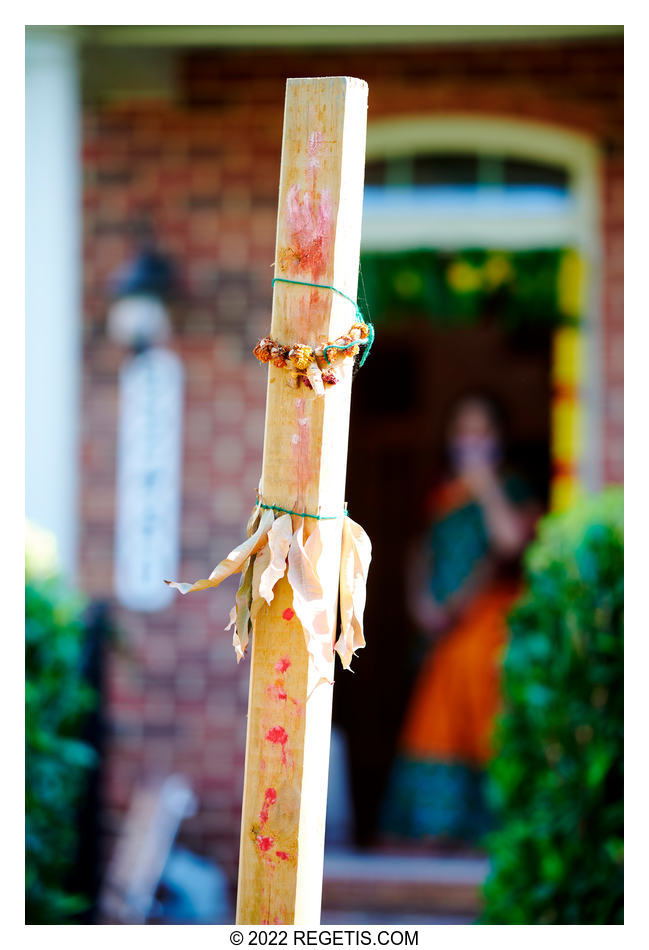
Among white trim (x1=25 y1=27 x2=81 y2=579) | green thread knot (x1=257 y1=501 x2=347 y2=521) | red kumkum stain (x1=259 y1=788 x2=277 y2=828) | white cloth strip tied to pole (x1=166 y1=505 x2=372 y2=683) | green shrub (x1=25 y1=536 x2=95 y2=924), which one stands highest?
white trim (x1=25 y1=27 x2=81 y2=579)

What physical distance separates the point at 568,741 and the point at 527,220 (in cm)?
258

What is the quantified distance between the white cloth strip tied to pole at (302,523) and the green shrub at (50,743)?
1.96 metres

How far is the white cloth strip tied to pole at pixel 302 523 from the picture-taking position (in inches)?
59.2

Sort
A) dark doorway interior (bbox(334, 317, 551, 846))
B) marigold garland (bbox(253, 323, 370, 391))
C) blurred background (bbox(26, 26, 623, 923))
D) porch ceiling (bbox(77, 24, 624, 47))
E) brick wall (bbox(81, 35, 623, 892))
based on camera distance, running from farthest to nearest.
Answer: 1. dark doorway interior (bbox(334, 317, 551, 846))
2. brick wall (bbox(81, 35, 623, 892))
3. blurred background (bbox(26, 26, 623, 923))
4. porch ceiling (bbox(77, 24, 624, 47))
5. marigold garland (bbox(253, 323, 370, 391))

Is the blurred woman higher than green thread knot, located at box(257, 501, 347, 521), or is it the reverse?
green thread knot, located at box(257, 501, 347, 521)

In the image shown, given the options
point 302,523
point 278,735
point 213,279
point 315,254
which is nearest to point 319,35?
point 213,279

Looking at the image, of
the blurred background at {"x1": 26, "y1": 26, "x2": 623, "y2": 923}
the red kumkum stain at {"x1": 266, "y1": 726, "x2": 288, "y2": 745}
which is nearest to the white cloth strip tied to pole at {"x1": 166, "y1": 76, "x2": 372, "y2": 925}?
the red kumkum stain at {"x1": 266, "y1": 726, "x2": 288, "y2": 745}

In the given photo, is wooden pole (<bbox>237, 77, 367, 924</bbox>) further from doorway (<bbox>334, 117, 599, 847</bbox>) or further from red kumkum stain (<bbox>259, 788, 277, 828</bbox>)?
doorway (<bbox>334, 117, 599, 847</bbox>)

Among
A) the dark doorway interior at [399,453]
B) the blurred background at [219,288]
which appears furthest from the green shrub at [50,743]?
the dark doorway interior at [399,453]

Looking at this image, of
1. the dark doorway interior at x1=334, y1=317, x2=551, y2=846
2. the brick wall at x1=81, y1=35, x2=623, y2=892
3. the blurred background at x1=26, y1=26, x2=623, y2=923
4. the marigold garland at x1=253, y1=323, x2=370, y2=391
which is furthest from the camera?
the dark doorway interior at x1=334, y1=317, x2=551, y2=846

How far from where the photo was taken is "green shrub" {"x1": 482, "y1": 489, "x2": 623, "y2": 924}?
3131mm

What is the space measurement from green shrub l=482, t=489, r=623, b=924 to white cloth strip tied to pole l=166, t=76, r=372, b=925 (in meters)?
1.79
